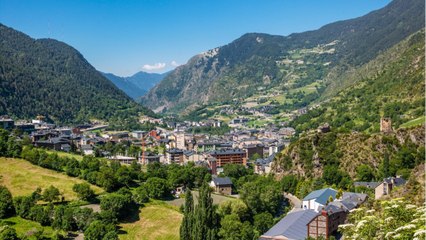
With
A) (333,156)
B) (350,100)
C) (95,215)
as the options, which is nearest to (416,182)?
(95,215)

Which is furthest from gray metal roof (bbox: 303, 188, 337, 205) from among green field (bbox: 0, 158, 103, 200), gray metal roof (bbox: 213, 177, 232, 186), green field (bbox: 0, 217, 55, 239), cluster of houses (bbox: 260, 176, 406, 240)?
green field (bbox: 0, 217, 55, 239)

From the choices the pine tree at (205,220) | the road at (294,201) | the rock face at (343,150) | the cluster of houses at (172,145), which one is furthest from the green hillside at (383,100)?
the pine tree at (205,220)

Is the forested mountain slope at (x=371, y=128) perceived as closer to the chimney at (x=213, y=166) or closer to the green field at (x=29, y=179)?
the chimney at (x=213, y=166)

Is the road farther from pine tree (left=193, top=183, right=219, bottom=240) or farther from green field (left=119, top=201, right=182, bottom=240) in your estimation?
green field (left=119, top=201, right=182, bottom=240)

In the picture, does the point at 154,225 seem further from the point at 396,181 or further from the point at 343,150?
the point at 343,150

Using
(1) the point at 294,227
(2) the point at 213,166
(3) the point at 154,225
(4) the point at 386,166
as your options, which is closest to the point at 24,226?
(3) the point at 154,225

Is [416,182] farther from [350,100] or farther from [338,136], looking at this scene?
[350,100]
